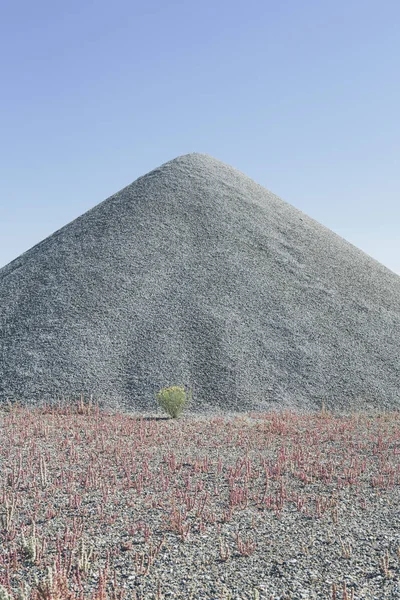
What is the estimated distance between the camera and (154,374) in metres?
16.9

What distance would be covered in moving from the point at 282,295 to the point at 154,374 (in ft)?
23.1

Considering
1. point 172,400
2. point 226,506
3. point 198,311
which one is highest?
point 198,311

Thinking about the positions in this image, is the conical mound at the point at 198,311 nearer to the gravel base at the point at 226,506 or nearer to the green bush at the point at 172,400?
the green bush at the point at 172,400

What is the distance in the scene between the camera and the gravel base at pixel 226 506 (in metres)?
5.29

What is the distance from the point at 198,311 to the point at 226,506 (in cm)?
1257

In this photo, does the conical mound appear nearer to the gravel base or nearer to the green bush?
the green bush

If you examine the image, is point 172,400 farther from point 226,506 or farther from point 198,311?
point 226,506

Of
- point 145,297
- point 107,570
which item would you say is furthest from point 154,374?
point 107,570

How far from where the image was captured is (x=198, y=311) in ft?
64.7

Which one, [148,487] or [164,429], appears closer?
[148,487]

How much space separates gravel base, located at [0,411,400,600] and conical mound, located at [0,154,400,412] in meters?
3.81

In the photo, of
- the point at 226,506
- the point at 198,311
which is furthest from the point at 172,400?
the point at 226,506

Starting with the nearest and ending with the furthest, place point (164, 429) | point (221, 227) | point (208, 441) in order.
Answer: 1. point (208, 441)
2. point (164, 429)
3. point (221, 227)

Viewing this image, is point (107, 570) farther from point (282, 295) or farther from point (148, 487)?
point (282, 295)
